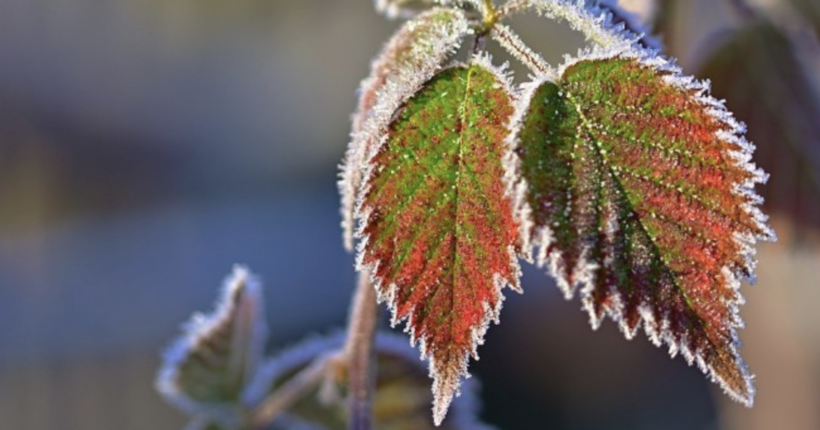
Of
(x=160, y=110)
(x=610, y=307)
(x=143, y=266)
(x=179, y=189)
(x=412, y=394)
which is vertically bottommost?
(x=610, y=307)

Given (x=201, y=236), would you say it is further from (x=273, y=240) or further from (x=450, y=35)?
(x=450, y=35)

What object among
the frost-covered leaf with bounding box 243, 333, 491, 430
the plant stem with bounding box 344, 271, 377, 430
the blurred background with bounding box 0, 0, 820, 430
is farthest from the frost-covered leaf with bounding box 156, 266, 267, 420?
the blurred background with bounding box 0, 0, 820, 430


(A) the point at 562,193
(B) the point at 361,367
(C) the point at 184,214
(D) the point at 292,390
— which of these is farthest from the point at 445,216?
(C) the point at 184,214

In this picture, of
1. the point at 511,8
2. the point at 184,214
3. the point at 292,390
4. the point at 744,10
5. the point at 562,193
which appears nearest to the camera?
the point at 562,193

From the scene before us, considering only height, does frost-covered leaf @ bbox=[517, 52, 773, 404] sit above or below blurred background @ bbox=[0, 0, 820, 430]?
below

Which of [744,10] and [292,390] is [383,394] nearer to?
[292,390]

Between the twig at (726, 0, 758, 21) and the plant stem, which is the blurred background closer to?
the twig at (726, 0, 758, 21)

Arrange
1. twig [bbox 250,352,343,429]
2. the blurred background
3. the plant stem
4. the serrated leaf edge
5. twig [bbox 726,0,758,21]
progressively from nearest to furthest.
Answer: the serrated leaf edge → the plant stem → twig [bbox 250,352,343,429] → twig [bbox 726,0,758,21] → the blurred background

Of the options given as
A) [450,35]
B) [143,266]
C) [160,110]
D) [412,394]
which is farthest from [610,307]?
[160,110]
